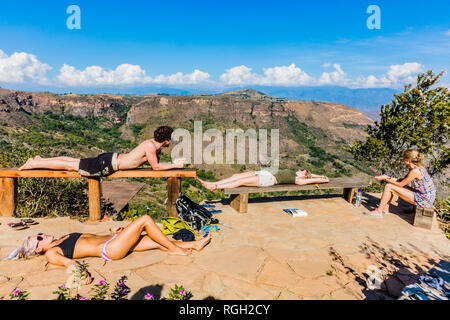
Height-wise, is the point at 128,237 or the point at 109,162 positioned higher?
the point at 109,162

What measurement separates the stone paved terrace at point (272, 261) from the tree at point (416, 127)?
4776mm

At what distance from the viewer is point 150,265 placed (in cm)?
322

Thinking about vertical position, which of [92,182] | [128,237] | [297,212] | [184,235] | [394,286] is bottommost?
[394,286]

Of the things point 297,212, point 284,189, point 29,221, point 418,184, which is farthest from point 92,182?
point 418,184

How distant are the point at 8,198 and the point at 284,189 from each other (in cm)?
479

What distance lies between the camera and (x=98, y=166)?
4195 mm

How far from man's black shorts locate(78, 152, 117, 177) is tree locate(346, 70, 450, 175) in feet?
28.4

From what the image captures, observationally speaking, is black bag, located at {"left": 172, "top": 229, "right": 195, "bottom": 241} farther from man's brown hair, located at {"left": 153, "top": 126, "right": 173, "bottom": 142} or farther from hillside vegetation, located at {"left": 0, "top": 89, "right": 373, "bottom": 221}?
hillside vegetation, located at {"left": 0, "top": 89, "right": 373, "bottom": 221}

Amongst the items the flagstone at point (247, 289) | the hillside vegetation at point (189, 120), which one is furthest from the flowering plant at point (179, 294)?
the hillside vegetation at point (189, 120)

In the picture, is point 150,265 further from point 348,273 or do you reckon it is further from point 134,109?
point 134,109

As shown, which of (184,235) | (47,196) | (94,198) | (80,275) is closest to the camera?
(80,275)

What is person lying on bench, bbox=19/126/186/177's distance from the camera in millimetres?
4195

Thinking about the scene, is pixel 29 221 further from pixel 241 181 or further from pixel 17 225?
pixel 241 181

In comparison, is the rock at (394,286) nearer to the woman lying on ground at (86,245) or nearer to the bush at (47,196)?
the woman lying on ground at (86,245)
